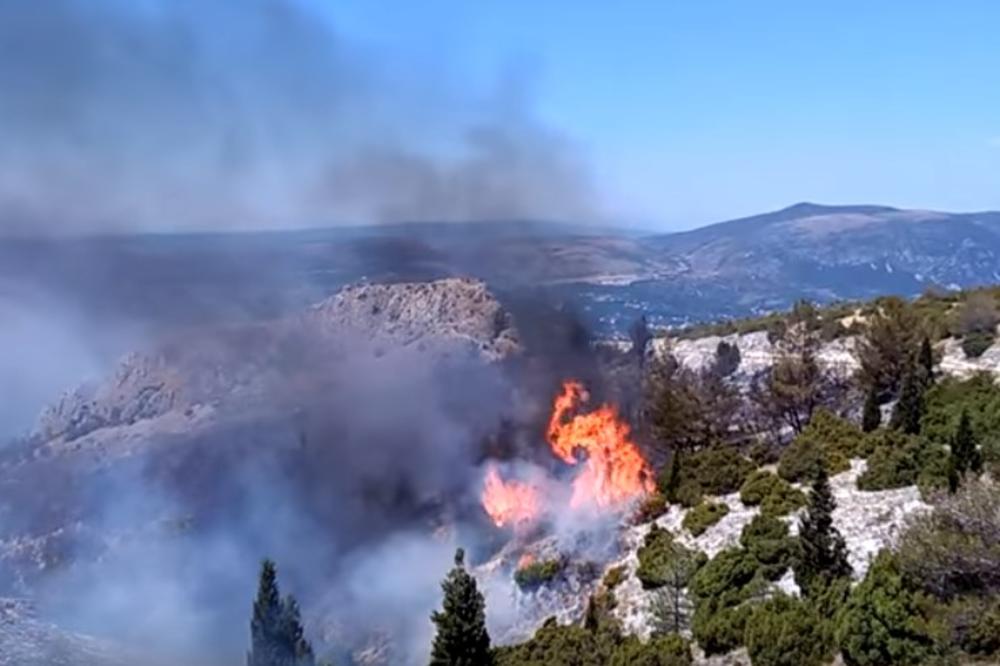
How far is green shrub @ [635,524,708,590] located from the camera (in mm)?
29750

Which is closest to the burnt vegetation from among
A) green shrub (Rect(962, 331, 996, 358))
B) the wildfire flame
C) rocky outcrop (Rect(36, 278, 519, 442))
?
green shrub (Rect(962, 331, 996, 358))

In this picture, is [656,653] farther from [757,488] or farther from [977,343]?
[977,343]

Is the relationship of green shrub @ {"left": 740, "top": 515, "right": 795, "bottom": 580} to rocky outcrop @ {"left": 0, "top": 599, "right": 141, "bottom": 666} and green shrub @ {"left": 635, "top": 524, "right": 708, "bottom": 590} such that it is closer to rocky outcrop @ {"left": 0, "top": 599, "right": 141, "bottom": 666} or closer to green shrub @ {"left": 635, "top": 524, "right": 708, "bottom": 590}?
green shrub @ {"left": 635, "top": 524, "right": 708, "bottom": 590}

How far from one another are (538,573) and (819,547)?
12.8m

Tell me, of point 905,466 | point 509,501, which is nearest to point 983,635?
point 905,466

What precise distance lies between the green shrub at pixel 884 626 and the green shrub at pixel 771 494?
35.5 ft

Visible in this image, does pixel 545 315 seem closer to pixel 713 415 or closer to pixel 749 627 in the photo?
pixel 713 415

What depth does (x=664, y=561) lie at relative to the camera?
31844 mm

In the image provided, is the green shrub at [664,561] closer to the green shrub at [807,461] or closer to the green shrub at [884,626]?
the green shrub at [807,461]

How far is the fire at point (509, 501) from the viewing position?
42344mm

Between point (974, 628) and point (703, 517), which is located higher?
point (974, 628)

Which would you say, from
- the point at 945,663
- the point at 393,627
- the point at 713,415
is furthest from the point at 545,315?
the point at 945,663

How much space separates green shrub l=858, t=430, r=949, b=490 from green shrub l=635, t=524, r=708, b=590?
7.39 meters

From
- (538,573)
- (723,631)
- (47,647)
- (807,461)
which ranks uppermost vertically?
(807,461)
